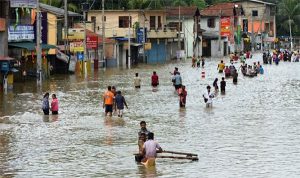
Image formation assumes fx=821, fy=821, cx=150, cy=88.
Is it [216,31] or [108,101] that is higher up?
[216,31]

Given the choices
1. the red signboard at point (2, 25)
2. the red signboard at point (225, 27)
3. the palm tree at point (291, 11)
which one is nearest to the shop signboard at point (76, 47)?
the red signboard at point (2, 25)

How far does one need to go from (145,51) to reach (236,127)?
69444 mm

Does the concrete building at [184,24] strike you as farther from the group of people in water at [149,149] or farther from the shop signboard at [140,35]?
the group of people in water at [149,149]

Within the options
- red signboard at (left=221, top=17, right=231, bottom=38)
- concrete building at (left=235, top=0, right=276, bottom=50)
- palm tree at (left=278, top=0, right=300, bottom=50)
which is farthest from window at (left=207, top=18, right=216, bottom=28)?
palm tree at (left=278, top=0, right=300, bottom=50)

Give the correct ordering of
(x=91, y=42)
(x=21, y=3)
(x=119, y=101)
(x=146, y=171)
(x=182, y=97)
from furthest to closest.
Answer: (x=91, y=42), (x=21, y=3), (x=182, y=97), (x=119, y=101), (x=146, y=171)

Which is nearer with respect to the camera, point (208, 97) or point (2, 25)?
point (208, 97)

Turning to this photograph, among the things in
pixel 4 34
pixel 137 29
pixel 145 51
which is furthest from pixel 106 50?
pixel 4 34

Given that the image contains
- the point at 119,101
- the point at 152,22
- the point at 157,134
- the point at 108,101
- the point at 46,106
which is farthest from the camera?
the point at 152,22

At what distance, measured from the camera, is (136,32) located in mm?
92562

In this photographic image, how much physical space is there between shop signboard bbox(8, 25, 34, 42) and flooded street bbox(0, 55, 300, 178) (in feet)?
27.8

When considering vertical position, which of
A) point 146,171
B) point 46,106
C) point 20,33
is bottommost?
point 146,171

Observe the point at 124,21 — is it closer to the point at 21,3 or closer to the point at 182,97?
the point at 21,3

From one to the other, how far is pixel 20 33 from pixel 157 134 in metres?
31.7

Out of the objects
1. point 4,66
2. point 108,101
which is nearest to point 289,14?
point 4,66
